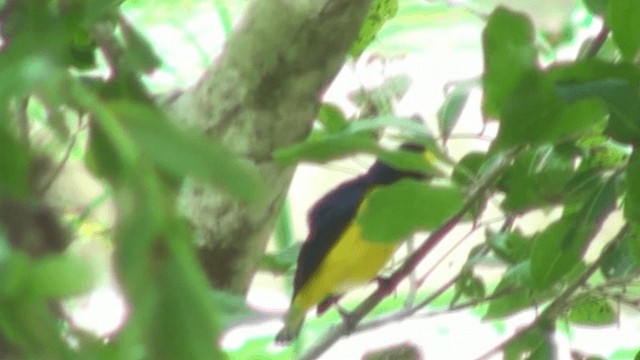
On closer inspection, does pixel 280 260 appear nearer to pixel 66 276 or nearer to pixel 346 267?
pixel 346 267

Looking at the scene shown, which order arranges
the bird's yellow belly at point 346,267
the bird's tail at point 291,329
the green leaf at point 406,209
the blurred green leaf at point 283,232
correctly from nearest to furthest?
1. the green leaf at point 406,209
2. the bird's tail at point 291,329
3. the bird's yellow belly at point 346,267
4. the blurred green leaf at point 283,232

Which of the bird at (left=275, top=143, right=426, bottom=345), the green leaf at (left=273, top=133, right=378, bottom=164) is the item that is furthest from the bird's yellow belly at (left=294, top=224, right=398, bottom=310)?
the green leaf at (left=273, top=133, right=378, bottom=164)

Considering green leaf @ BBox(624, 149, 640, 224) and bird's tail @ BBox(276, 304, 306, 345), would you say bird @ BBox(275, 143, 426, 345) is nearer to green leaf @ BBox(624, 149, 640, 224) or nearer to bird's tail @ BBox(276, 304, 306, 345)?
bird's tail @ BBox(276, 304, 306, 345)

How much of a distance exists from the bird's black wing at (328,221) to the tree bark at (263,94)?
0.24 metres

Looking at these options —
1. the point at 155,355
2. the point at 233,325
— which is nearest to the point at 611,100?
the point at 233,325

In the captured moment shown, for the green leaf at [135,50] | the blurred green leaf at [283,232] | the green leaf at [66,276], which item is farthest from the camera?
the blurred green leaf at [283,232]

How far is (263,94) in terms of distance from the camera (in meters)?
0.84

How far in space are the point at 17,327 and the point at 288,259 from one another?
0.76 meters

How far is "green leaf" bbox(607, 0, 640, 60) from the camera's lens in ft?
1.48

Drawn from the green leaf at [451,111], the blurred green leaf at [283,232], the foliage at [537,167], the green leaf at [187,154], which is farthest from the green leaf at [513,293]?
the blurred green leaf at [283,232]

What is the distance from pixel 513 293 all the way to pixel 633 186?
257 mm

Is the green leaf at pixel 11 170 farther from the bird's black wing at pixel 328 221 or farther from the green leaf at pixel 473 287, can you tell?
the bird's black wing at pixel 328 221

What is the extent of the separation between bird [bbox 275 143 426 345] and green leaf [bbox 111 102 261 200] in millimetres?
800

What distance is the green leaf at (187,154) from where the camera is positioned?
18 centimetres
